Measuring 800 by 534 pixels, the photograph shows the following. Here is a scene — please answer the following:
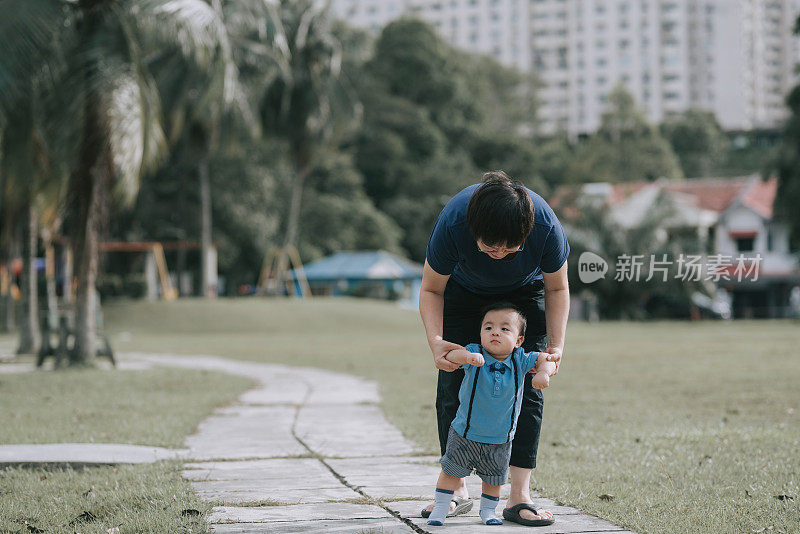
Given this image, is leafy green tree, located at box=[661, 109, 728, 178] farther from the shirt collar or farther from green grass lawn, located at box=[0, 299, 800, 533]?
the shirt collar

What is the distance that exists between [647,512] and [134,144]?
10.9 meters

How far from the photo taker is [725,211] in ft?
167

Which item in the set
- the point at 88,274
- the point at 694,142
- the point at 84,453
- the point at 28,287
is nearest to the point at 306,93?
the point at 28,287

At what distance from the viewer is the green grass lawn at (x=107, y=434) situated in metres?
4.80

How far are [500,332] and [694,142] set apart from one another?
3408 inches

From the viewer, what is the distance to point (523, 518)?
4562 mm

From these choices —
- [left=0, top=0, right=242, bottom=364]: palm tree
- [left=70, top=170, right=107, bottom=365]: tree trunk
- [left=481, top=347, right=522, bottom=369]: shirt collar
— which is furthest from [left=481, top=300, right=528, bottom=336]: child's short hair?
[left=70, top=170, right=107, bottom=365]: tree trunk

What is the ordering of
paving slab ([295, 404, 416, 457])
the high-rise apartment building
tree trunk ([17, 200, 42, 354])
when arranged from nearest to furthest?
1. paving slab ([295, 404, 416, 457])
2. tree trunk ([17, 200, 42, 354])
3. the high-rise apartment building

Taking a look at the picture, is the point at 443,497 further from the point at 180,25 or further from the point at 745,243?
the point at 745,243

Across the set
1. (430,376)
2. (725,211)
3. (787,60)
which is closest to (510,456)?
(430,376)

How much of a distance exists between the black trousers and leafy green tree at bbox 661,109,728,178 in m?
82.4

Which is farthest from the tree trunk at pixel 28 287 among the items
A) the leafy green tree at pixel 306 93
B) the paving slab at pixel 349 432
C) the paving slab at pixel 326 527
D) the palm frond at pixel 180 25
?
the leafy green tree at pixel 306 93

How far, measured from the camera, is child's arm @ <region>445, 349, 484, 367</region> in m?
4.34

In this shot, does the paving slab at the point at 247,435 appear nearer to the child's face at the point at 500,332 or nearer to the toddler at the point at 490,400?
the toddler at the point at 490,400
